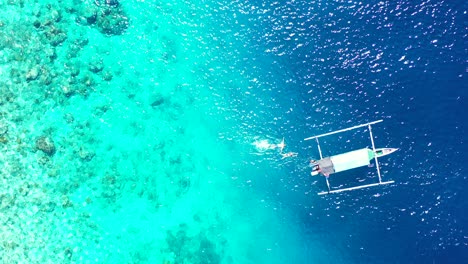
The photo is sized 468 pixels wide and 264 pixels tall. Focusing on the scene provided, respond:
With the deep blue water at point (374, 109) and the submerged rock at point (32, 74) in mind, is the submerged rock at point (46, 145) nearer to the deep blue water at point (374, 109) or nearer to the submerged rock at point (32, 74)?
the submerged rock at point (32, 74)

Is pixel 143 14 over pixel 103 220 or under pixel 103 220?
over

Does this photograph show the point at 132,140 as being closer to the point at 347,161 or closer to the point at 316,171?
the point at 316,171

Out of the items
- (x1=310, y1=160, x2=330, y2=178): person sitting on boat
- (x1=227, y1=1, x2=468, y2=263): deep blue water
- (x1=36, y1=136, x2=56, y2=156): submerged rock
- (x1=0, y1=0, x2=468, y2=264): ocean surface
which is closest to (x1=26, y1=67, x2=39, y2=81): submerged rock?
(x1=0, y1=0, x2=468, y2=264): ocean surface

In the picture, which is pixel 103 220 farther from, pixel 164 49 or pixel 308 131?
pixel 308 131

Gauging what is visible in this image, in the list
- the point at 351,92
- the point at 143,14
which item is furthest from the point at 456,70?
the point at 143,14

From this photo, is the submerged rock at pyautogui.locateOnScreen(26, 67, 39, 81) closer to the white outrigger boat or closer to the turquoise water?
the turquoise water

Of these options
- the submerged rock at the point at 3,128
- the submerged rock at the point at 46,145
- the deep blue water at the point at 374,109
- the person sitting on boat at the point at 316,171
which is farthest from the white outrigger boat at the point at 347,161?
the submerged rock at the point at 3,128

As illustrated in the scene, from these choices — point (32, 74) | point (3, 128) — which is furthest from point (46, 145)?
point (32, 74)
